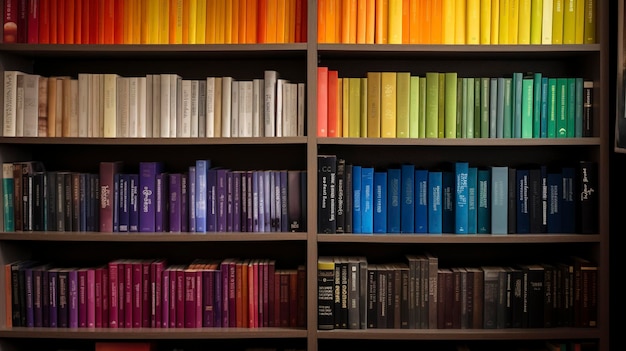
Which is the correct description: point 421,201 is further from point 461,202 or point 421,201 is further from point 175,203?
point 175,203

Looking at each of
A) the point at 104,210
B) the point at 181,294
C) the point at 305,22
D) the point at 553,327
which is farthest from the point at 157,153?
the point at 553,327

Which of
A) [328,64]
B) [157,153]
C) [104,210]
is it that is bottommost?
[104,210]

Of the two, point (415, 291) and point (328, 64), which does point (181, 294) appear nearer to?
point (415, 291)

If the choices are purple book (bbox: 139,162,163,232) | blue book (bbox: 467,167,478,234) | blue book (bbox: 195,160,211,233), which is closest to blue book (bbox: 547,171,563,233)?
blue book (bbox: 467,167,478,234)

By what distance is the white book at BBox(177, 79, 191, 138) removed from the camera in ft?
10.1

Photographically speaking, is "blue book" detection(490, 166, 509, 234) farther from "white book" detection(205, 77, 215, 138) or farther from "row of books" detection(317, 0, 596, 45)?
"white book" detection(205, 77, 215, 138)

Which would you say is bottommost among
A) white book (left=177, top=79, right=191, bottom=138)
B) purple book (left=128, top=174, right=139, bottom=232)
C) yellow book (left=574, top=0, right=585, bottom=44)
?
purple book (left=128, top=174, right=139, bottom=232)

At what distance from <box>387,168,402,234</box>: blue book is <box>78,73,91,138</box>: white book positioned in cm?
125

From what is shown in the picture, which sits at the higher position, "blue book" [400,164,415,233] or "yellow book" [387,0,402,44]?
"yellow book" [387,0,402,44]

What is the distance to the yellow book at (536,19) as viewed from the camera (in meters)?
3.03

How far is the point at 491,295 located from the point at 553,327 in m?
0.28

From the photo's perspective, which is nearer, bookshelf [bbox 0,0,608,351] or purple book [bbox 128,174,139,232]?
bookshelf [bbox 0,0,608,351]

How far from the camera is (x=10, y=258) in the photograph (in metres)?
3.19

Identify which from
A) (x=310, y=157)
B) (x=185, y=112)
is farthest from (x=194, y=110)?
(x=310, y=157)
